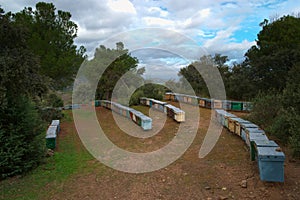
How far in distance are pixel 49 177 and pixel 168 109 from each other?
886cm

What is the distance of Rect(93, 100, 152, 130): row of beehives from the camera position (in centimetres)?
1045

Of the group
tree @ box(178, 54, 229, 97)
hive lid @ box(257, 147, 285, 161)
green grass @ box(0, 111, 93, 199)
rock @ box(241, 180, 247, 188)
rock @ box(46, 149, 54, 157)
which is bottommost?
green grass @ box(0, 111, 93, 199)

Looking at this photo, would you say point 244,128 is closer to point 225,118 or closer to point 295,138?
point 295,138

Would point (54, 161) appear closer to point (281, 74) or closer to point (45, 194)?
point (45, 194)

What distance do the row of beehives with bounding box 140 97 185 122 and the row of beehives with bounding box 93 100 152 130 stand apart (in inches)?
70.8

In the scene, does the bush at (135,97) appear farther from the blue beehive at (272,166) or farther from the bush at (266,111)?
the blue beehive at (272,166)

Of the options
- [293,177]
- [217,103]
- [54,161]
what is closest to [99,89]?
[217,103]

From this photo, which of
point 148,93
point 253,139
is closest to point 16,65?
point 253,139

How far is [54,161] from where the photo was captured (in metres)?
6.67

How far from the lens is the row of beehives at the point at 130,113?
1045cm

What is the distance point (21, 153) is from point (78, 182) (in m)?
1.83

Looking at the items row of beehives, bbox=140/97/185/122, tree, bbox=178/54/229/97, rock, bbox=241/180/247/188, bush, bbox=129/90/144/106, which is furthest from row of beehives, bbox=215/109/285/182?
tree, bbox=178/54/229/97

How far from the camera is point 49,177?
18.2 ft

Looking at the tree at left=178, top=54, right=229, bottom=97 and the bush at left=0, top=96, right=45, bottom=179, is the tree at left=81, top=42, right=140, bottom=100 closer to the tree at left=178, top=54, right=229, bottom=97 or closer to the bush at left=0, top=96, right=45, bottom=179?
the tree at left=178, top=54, right=229, bottom=97
